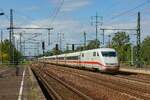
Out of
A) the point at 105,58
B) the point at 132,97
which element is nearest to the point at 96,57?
the point at 105,58

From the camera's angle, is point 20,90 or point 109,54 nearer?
point 20,90

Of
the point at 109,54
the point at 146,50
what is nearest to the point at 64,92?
the point at 109,54

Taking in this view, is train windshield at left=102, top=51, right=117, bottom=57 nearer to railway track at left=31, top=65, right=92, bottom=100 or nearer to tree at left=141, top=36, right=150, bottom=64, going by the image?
railway track at left=31, top=65, right=92, bottom=100

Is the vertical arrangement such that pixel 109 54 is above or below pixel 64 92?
above

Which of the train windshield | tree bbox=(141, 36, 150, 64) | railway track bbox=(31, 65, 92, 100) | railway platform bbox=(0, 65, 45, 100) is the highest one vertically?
tree bbox=(141, 36, 150, 64)

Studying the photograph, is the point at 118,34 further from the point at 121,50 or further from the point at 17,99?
the point at 17,99

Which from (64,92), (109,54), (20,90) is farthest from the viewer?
(109,54)

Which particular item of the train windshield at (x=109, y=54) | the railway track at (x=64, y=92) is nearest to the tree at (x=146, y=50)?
the train windshield at (x=109, y=54)

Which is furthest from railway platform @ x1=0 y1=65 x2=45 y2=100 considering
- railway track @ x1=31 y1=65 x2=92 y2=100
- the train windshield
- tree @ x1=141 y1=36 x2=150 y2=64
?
tree @ x1=141 y1=36 x2=150 y2=64

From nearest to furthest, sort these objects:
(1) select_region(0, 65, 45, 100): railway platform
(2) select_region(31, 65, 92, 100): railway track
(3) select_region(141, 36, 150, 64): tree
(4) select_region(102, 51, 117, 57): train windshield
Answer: (1) select_region(0, 65, 45, 100): railway platform → (2) select_region(31, 65, 92, 100): railway track → (4) select_region(102, 51, 117, 57): train windshield → (3) select_region(141, 36, 150, 64): tree

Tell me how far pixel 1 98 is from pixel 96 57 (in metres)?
32.6

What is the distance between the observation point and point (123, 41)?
145 meters

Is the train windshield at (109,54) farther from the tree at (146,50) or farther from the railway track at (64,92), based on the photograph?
the tree at (146,50)

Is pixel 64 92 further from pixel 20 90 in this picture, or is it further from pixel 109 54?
pixel 109 54
